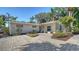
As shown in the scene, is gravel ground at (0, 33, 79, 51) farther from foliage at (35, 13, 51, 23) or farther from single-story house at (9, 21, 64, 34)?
foliage at (35, 13, 51, 23)

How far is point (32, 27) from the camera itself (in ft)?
19.9

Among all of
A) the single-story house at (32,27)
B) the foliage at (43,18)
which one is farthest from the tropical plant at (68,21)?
the foliage at (43,18)

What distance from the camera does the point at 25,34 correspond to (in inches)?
239

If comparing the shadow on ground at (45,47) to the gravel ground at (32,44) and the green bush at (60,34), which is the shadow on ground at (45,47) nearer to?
the gravel ground at (32,44)

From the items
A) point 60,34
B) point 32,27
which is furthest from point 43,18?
point 60,34

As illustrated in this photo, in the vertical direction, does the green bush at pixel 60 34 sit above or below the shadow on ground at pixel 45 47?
above

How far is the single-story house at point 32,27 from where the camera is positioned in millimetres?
6055

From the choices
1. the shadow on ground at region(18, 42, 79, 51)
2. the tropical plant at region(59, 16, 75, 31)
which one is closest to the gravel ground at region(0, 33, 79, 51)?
the shadow on ground at region(18, 42, 79, 51)

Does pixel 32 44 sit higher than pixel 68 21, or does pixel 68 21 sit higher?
pixel 68 21

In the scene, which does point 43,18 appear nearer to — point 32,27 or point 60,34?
point 32,27

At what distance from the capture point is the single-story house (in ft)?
19.9
